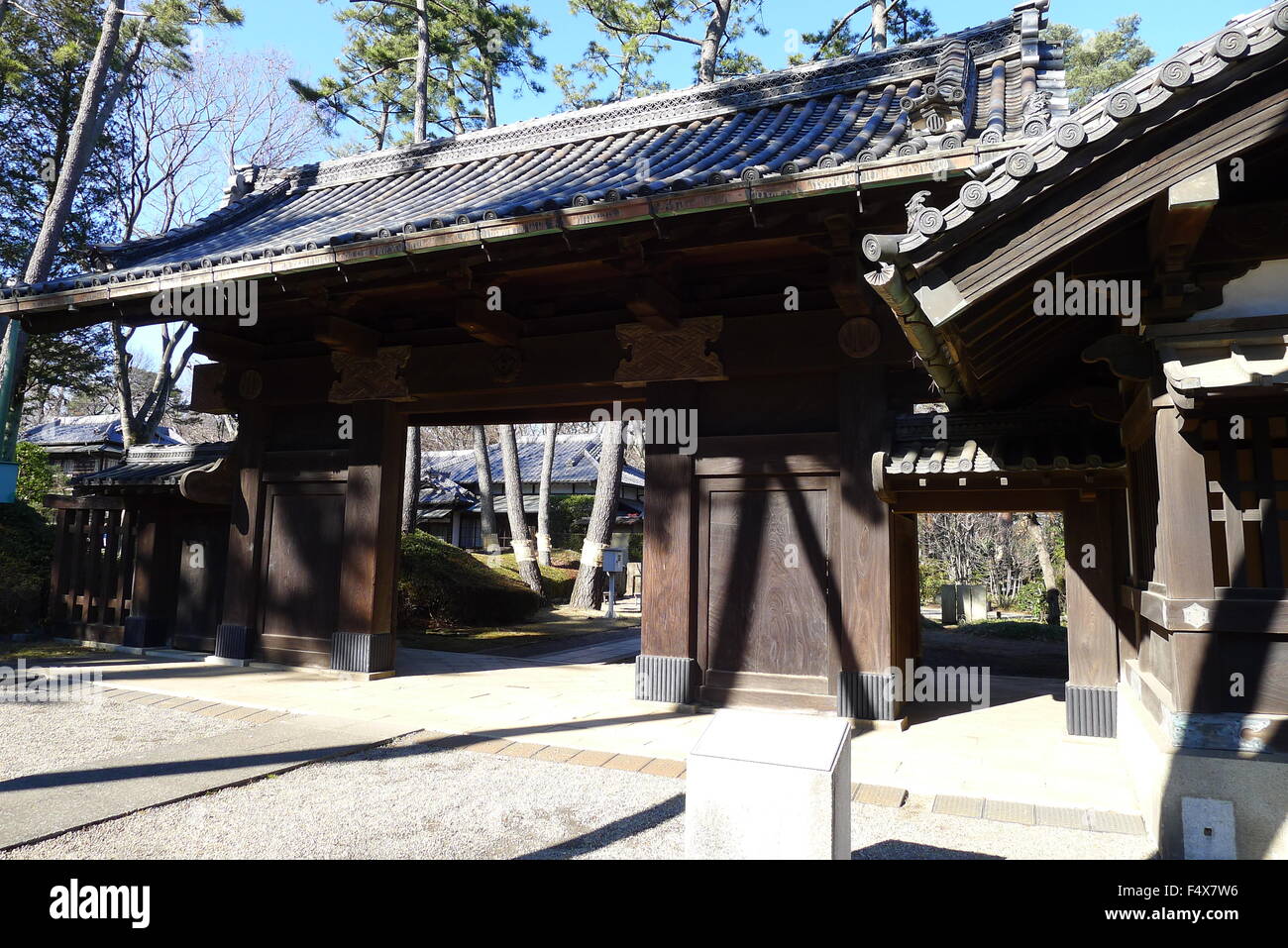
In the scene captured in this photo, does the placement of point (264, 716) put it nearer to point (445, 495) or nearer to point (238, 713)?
point (238, 713)

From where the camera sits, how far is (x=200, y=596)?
9273 mm

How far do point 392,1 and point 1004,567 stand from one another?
21.0 metres

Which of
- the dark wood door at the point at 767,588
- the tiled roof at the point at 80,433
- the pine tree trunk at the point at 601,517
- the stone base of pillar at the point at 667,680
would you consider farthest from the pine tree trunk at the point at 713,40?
the tiled roof at the point at 80,433

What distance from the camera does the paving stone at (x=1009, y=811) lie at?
4.09m

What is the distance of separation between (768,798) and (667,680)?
4075 mm

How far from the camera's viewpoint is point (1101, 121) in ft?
10.0

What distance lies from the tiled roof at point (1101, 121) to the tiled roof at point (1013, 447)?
2.09 meters

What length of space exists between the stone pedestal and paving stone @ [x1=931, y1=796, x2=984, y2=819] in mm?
1640

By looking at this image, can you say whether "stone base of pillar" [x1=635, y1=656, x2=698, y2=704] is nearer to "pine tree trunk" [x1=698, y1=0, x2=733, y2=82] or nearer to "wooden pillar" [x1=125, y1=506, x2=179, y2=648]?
"wooden pillar" [x1=125, y1=506, x2=179, y2=648]

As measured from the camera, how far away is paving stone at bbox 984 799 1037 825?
409cm

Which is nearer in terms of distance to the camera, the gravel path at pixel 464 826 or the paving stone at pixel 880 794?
the gravel path at pixel 464 826

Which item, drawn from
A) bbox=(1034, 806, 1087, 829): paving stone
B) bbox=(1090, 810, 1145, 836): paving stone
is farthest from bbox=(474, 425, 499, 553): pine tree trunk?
bbox=(1090, 810, 1145, 836): paving stone

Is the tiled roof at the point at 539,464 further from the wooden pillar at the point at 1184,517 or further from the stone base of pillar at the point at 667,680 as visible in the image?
the wooden pillar at the point at 1184,517
